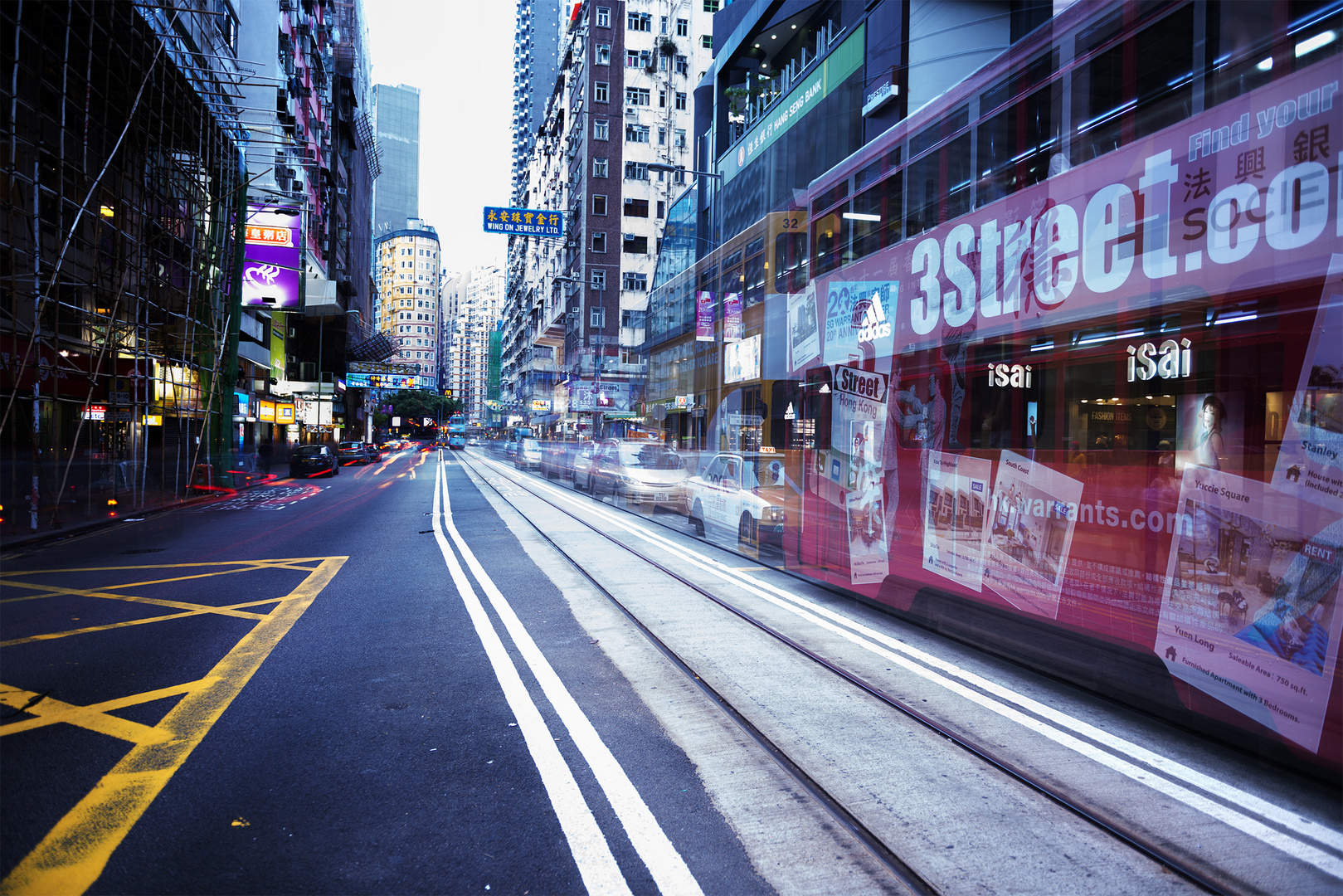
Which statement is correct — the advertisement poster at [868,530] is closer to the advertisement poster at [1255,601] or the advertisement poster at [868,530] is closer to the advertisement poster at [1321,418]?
the advertisement poster at [1255,601]

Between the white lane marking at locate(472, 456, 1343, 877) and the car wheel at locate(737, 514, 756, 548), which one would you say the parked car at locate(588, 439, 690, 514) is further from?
the white lane marking at locate(472, 456, 1343, 877)

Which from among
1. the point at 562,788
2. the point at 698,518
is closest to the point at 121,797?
the point at 562,788

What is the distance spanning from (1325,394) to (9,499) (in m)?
19.4

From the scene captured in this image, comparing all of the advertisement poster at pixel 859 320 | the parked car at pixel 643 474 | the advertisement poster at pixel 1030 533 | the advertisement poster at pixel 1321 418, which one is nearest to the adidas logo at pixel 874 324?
the advertisement poster at pixel 859 320

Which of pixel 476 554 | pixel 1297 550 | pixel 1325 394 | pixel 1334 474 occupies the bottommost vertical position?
pixel 476 554

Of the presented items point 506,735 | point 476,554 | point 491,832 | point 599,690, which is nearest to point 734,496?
point 476,554

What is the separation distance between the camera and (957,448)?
759cm

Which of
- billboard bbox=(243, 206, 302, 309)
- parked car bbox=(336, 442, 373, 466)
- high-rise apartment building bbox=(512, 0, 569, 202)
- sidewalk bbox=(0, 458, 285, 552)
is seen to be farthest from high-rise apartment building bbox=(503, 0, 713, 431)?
high-rise apartment building bbox=(512, 0, 569, 202)

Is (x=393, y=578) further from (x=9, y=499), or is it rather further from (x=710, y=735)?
(x=9, y=499)

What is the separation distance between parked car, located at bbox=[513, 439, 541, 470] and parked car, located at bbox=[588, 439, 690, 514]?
22.9 m

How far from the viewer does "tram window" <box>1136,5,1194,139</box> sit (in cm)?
508

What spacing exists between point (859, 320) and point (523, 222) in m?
18.7

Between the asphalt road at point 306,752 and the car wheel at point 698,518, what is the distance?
6.71 meters

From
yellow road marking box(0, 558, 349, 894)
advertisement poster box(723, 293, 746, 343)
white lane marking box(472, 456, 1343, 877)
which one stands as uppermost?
advertisement poster box(723, 293, 746, 343)
